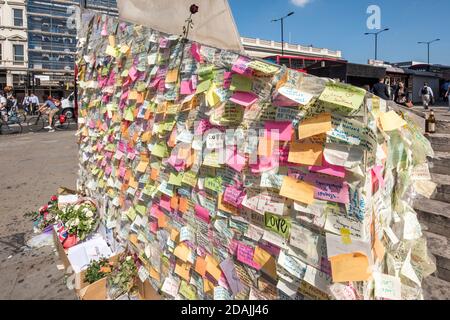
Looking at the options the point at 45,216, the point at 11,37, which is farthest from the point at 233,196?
the point at 11,37

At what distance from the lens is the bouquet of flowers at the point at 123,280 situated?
2.91 m

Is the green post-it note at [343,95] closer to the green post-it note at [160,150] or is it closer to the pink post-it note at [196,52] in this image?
the pink post-it note at [196,52]

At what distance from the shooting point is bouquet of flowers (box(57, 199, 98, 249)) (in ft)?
12.0

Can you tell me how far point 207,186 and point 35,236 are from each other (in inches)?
134

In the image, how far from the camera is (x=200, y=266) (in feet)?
7.13

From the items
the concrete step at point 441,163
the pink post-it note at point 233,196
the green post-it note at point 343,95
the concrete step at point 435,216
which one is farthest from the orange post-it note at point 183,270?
the concrete step at point 441,163

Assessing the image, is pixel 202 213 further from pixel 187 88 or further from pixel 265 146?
pixel 187 88

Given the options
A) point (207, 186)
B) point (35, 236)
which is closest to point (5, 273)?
point (35, 236)

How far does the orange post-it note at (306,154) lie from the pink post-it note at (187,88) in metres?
0.99

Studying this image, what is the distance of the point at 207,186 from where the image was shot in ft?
6.71

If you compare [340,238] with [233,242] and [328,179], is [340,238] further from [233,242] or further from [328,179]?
[233,242]

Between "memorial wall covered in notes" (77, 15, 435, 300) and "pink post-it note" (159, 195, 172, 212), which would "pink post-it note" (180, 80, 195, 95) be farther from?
"pink post-it note" (159, 195, 172, 212)

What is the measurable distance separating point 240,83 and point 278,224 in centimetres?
83
